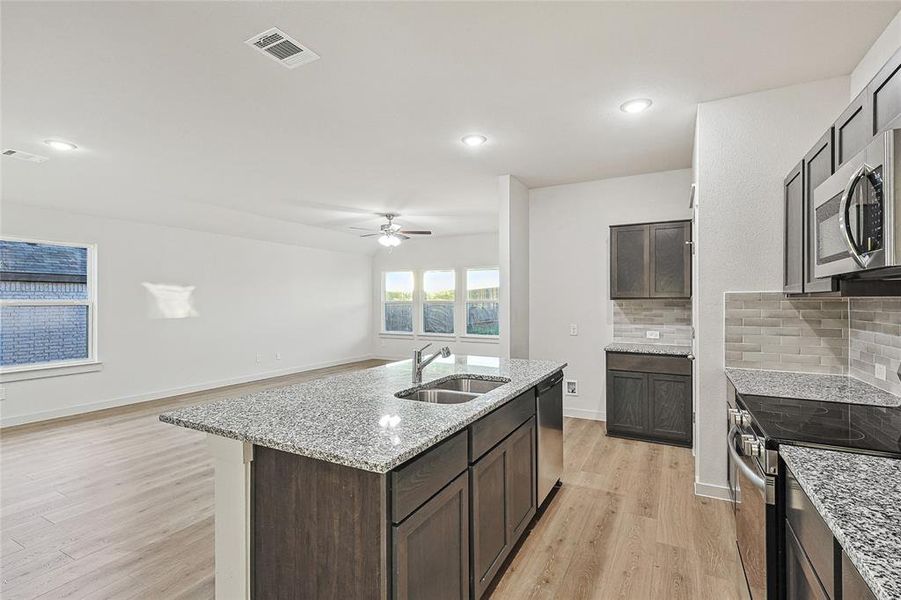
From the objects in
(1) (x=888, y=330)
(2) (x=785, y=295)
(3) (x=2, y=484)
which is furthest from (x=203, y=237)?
(1) (x=888, y=330)

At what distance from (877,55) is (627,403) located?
120 inches

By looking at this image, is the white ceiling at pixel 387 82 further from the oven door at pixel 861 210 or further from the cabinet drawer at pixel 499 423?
the cabinet drawer at pixel 499 423

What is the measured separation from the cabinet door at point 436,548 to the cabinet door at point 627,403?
292cm

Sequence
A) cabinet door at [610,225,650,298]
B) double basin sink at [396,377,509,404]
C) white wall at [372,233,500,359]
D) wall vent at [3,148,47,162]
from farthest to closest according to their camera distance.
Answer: white wall at [372,233,500,359], cabinet door at [610,225,650,298], wall vent at [3,148,47,162], double basin sink at [396,377,509,404]

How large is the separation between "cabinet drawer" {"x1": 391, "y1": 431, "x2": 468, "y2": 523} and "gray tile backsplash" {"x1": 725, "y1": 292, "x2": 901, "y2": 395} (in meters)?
2.11

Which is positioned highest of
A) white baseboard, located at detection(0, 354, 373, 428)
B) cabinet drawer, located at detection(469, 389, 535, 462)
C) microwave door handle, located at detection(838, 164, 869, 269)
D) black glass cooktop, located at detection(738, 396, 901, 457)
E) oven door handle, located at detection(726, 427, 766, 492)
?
microwave door handle, located at detection(838, 164, 869, 269)

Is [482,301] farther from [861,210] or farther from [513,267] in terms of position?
[861,210]

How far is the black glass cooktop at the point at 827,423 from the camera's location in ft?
4.72

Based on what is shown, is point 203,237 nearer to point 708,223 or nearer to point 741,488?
point 708,223

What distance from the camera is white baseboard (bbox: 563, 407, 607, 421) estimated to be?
486 cm

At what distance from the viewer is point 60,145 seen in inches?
141

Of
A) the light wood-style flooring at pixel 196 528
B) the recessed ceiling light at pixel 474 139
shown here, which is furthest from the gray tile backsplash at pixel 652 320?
the recessed ceiling light at pixel 474 139

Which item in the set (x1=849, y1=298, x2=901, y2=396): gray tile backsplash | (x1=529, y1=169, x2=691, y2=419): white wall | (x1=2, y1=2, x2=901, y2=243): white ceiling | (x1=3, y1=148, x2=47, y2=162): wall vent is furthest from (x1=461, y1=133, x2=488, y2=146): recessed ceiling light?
(x1=3, y1=148, x2=47, y2=162): wall vent

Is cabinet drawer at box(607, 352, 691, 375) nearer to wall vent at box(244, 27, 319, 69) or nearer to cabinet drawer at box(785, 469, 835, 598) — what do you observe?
cabinet drawer at box(785, 469, 835, 598)
